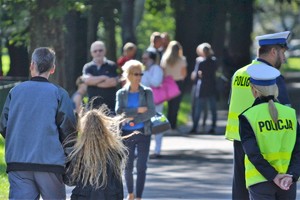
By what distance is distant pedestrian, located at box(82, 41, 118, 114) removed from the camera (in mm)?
14547

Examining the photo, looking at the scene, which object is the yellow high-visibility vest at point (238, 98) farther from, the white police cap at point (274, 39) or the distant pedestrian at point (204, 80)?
the distant pedestrian at point (204, 80)

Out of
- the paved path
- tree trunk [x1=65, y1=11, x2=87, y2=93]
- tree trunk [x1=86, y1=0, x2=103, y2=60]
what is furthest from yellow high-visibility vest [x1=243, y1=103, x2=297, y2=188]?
tree trunk [x1=65, y1=11, x2=87, y2=93]

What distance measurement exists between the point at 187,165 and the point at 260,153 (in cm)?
807

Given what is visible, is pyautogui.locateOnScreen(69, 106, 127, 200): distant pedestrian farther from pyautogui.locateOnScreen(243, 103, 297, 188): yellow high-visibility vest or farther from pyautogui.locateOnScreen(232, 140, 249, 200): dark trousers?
pyautogui.locateOnScreen(232, 140, 249, 200): dark trousers

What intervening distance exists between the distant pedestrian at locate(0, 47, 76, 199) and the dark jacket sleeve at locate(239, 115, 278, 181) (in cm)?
136

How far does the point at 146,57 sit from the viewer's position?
16891mm

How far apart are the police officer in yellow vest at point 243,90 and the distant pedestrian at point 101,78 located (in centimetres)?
545

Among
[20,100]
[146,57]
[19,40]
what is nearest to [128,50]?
[146,57]

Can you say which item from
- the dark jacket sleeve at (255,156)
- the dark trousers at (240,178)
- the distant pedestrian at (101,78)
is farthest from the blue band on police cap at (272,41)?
the distant pedestrian at (101,78)

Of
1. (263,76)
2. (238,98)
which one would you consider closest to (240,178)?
(238,98)

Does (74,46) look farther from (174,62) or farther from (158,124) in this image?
(158,124)

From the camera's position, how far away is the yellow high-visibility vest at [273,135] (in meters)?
7.45

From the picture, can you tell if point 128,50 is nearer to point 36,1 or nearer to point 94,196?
point 36,1

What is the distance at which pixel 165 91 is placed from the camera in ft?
59.3
